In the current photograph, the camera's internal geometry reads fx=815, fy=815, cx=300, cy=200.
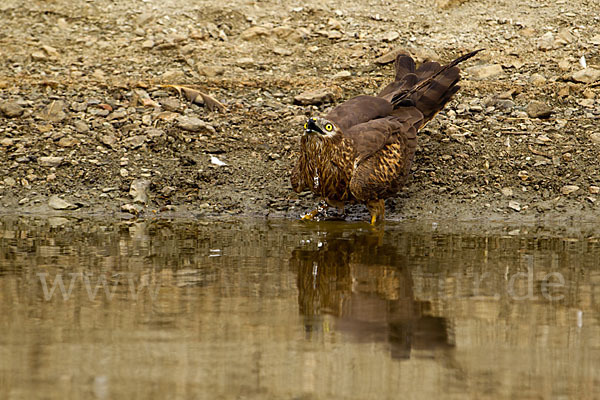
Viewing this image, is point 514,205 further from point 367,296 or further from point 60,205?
point 60,205

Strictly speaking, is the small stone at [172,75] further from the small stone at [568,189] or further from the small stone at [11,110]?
the small stone at [568,189]

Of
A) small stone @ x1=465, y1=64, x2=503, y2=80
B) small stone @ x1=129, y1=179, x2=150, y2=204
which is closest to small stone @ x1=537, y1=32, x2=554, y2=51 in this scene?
small stone @ x1=465, y1=64, x2=503, y2=80

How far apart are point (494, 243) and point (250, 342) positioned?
314 centimetres

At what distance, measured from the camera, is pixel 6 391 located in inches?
132

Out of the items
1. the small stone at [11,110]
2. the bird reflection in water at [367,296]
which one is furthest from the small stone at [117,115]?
the bird reflection in water at [367,296]

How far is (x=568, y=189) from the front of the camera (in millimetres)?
7945

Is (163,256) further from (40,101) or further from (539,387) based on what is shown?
(40,101)

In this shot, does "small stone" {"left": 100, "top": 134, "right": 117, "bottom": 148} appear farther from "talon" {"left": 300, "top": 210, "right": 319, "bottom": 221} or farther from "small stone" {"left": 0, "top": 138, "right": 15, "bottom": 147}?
"talon" {"left": 300, "top": 210, "right": 319, "bottom": 221}

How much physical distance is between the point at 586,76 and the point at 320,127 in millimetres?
4085

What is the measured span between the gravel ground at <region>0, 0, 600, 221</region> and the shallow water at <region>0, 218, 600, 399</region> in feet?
4.48

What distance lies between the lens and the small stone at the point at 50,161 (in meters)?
8.48

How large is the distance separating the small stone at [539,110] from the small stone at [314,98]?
223 cm

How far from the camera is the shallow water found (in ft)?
11.4

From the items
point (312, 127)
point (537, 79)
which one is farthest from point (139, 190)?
point (537, 79)
